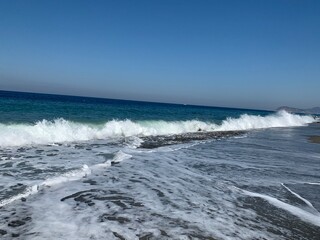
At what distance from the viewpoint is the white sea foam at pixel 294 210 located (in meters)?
6.35

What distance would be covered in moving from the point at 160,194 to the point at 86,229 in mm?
2612

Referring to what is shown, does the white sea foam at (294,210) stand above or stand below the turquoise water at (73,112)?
above

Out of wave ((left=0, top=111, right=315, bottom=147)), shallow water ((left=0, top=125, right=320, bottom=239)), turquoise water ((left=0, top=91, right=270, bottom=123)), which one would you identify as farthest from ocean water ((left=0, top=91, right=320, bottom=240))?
turquoise water ((left=0, top=91, right=270, bottom=123))

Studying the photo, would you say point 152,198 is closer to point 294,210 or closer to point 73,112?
point 294,210

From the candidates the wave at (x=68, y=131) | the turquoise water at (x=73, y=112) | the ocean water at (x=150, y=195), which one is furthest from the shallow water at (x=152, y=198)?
the turquoise water at (x=73, y=112)

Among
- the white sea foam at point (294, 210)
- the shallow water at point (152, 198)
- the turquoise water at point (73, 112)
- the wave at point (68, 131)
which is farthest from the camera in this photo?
the turquoise water at point (73, 112)

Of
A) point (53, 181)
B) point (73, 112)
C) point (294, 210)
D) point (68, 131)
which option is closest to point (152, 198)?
point (53, 181)

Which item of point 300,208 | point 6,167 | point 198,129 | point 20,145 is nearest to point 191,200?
point 300,208

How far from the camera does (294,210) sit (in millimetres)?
6906

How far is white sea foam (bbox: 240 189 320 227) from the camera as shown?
20.8ft

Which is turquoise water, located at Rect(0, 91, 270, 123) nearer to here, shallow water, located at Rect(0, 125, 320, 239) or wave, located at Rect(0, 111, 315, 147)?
wave, located at Rect(0, 111, 315, 147)

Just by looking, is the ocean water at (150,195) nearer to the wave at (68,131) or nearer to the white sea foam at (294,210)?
the white sea foam at (294,210)

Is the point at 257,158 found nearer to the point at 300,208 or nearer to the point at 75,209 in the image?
the point at 300,208

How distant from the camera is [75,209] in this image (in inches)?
239
